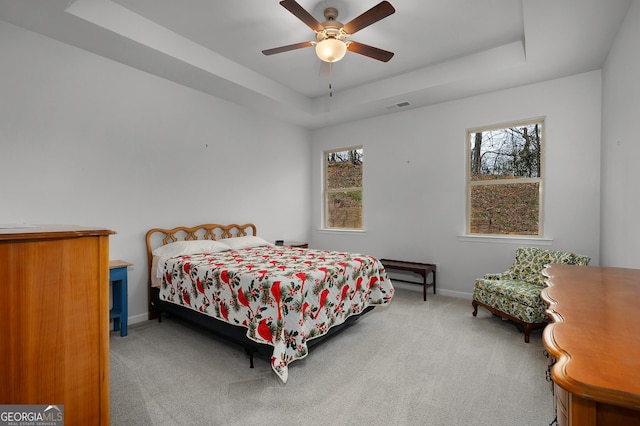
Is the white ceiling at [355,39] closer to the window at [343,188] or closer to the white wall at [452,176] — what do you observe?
the white wall at [452,176]

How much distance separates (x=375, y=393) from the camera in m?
2.15

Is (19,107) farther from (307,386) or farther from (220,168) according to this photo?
(307,386)

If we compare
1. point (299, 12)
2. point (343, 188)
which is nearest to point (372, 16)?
point (299, 12)

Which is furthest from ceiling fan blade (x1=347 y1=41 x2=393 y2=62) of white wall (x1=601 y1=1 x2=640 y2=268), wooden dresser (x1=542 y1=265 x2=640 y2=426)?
wooden dresser (x1=542 y1=265 x2=640 y2=426)

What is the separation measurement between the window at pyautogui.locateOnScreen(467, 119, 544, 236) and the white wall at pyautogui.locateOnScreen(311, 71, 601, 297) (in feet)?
0.50

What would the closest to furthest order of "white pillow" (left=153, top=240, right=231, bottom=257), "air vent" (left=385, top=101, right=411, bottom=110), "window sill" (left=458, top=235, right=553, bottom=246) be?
"white pillow" (left=153, top=240, right=231, bottom=257)
"window sill" (left=458, top=235, right=553, bottom=246)
"air vent" (left=385, top=101, right=411, bottom=110)

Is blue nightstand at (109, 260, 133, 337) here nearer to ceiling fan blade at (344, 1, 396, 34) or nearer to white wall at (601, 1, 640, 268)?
ceiling fan blade at (344, 1, 396, 34)

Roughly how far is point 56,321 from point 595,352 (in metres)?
1.74

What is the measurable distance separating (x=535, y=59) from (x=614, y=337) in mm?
3453

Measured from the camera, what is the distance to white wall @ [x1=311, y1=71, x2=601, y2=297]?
3645 mm

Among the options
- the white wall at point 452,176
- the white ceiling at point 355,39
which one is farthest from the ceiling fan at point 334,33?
the white wall at point 452,176

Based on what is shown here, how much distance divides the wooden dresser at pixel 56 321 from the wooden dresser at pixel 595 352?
156 cm

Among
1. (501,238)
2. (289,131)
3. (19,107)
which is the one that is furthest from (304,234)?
(19,107)

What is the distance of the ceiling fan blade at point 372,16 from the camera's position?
2.23 m
